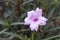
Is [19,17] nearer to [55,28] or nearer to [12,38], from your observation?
[12,38]

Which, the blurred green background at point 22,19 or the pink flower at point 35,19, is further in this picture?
the blurred green background at point 22,19

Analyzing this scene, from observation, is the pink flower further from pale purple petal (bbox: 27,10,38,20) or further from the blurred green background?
the blurred green background

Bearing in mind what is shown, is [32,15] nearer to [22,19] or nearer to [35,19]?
[35,19]

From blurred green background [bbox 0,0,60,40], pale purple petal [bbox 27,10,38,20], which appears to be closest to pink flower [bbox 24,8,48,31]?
pale purple petal [bbox 27,10,38,20]

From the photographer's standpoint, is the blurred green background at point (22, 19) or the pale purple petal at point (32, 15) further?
the blurred green background at point (22, 19)

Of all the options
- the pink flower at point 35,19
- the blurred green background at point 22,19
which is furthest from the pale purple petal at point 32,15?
the blurred green background at point 22,19

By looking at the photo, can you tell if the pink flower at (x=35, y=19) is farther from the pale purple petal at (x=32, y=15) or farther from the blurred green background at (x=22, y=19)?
the blurred green background at (x=22, y=19)

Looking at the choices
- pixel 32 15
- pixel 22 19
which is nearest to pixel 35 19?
pixel 32 15

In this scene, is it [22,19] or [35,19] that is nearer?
[35,19]
